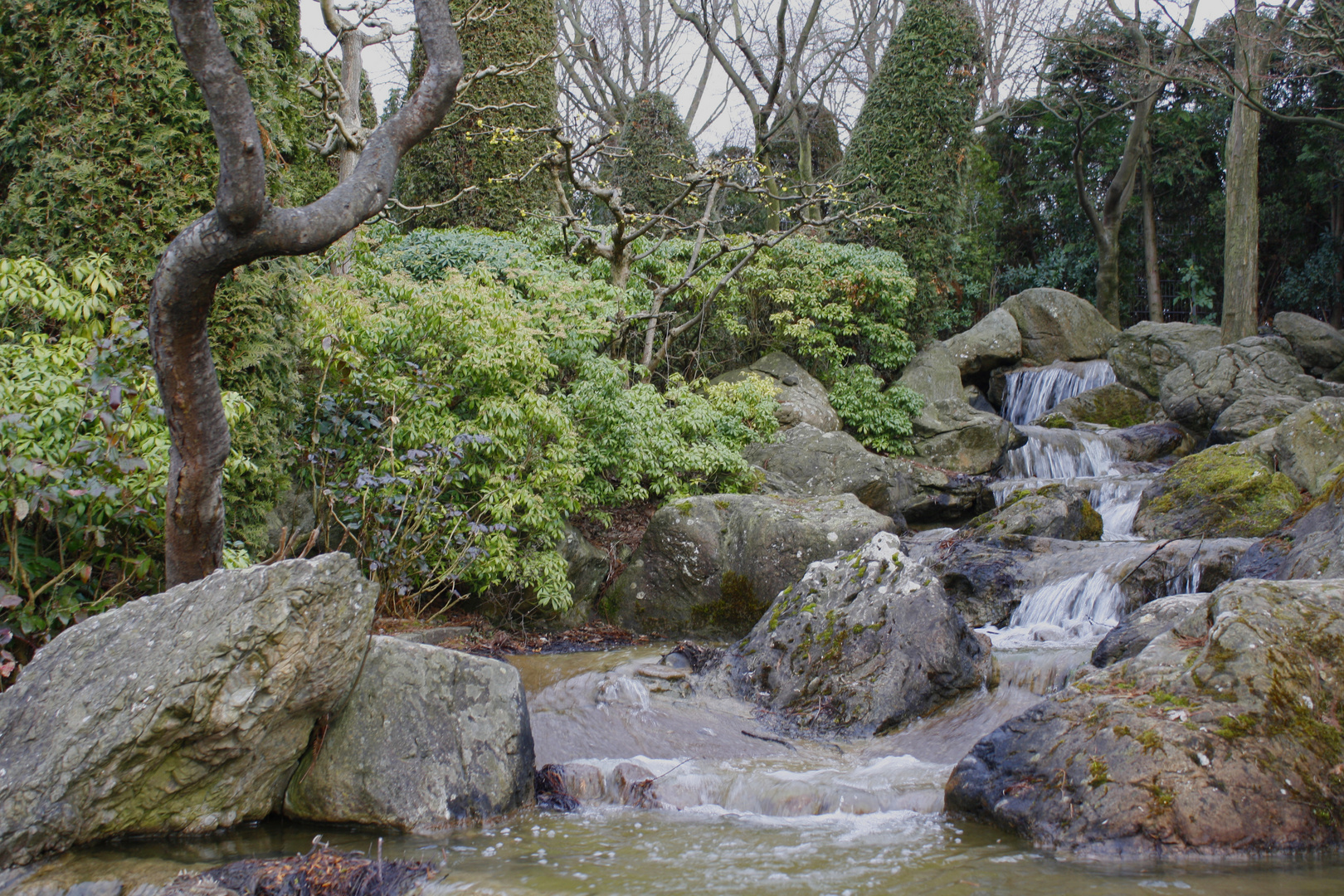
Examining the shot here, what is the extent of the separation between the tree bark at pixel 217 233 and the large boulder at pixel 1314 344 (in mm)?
18270

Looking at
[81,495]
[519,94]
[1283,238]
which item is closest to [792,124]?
[519,94]

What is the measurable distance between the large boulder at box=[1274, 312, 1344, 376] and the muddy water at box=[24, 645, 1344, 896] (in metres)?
15.1

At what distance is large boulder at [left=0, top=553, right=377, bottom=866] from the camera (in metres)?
3.65

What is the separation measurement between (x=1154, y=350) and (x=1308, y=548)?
1244 centimetres

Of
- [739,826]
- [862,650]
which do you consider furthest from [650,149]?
[739,826]

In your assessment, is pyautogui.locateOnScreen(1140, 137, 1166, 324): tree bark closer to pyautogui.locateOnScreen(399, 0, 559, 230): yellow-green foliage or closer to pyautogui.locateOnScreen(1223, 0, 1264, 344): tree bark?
pyautogui.locateOnScreen(1223, 0, 1264, 344): tree bark

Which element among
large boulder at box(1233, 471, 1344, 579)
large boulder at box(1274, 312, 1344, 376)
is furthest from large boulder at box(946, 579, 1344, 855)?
large boulder at box(1274, 312, 1344, 376)

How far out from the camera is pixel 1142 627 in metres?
5.75

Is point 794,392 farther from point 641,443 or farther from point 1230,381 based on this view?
→ point 1230,381

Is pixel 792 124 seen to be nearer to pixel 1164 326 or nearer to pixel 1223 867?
pixel 1164 326

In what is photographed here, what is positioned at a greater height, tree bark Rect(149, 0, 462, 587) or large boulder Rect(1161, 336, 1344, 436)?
tree bark Rect(149, 0, 462, 587)

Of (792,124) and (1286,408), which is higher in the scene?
(792,124)

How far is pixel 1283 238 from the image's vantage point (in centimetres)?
2248

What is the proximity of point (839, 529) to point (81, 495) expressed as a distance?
6273 millimetres
